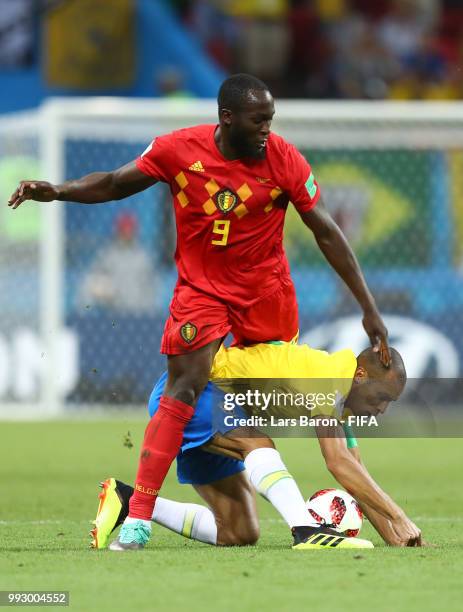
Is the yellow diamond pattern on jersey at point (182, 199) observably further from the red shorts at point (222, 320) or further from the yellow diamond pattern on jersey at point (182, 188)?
the red shorts at point (222, 320)

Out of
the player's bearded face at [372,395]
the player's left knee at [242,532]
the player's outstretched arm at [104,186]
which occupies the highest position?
the player's outstretched arm at [104,186]

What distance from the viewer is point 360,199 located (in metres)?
14.7

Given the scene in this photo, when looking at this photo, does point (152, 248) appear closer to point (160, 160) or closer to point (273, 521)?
point (273, 521)

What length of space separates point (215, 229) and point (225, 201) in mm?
132

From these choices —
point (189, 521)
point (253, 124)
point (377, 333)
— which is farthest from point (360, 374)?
point (253, 124)

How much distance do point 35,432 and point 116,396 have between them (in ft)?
4.37

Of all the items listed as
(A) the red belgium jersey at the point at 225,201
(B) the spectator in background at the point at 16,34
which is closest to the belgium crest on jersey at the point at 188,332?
(A) the red belgium jersey at the point at 225,201

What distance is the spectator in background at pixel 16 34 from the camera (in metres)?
18.0

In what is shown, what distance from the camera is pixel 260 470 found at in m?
5.80

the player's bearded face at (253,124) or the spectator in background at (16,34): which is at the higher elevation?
the spectator in background at (16,34)

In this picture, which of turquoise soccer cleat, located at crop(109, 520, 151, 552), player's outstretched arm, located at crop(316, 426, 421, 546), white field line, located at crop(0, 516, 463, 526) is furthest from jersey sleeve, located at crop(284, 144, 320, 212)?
white field line, located at crop(0, 516, 463, 526)

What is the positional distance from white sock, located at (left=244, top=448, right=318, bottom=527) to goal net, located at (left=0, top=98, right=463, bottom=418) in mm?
7562

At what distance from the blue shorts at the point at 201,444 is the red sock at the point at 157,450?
0.53 ft

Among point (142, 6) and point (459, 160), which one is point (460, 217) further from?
point (142, 6)
